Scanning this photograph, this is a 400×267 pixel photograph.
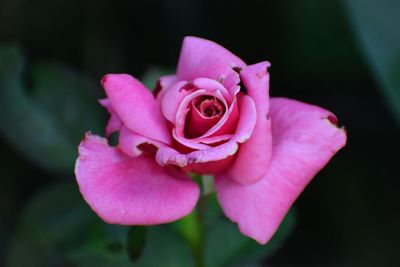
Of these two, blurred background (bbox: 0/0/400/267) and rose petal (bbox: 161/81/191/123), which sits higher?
rose petal (bbox: 161/81/191/123)

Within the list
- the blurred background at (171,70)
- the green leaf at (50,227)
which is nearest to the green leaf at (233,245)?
the blurred background at (171,70)

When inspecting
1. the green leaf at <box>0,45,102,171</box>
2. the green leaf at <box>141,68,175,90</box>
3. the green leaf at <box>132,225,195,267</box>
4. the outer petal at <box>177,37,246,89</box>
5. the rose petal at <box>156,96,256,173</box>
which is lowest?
the green leaf at <box>132,225,195,267</box>

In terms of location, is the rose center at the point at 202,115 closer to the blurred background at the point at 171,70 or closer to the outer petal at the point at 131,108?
the outer petal at the point at 131,108

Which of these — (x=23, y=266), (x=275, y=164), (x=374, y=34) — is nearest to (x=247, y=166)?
(x=275, y=164)

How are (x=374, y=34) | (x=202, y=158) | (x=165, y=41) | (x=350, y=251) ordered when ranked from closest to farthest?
(x=202, y=158), (x=374, y=34), (x=350, y=251), (x=165, y=41)

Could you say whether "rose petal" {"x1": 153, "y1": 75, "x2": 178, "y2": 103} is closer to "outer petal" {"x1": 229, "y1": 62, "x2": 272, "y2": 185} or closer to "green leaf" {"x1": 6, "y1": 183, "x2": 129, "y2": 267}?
"outer petal" {"x1": 229, "y1": 62, "x2": 272, "y2": 185}

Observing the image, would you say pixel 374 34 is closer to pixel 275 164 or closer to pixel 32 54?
pixel 275 164

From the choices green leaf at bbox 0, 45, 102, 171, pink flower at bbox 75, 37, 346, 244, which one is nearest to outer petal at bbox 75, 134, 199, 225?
pink flower at bbox 75, 37, 346, 244
